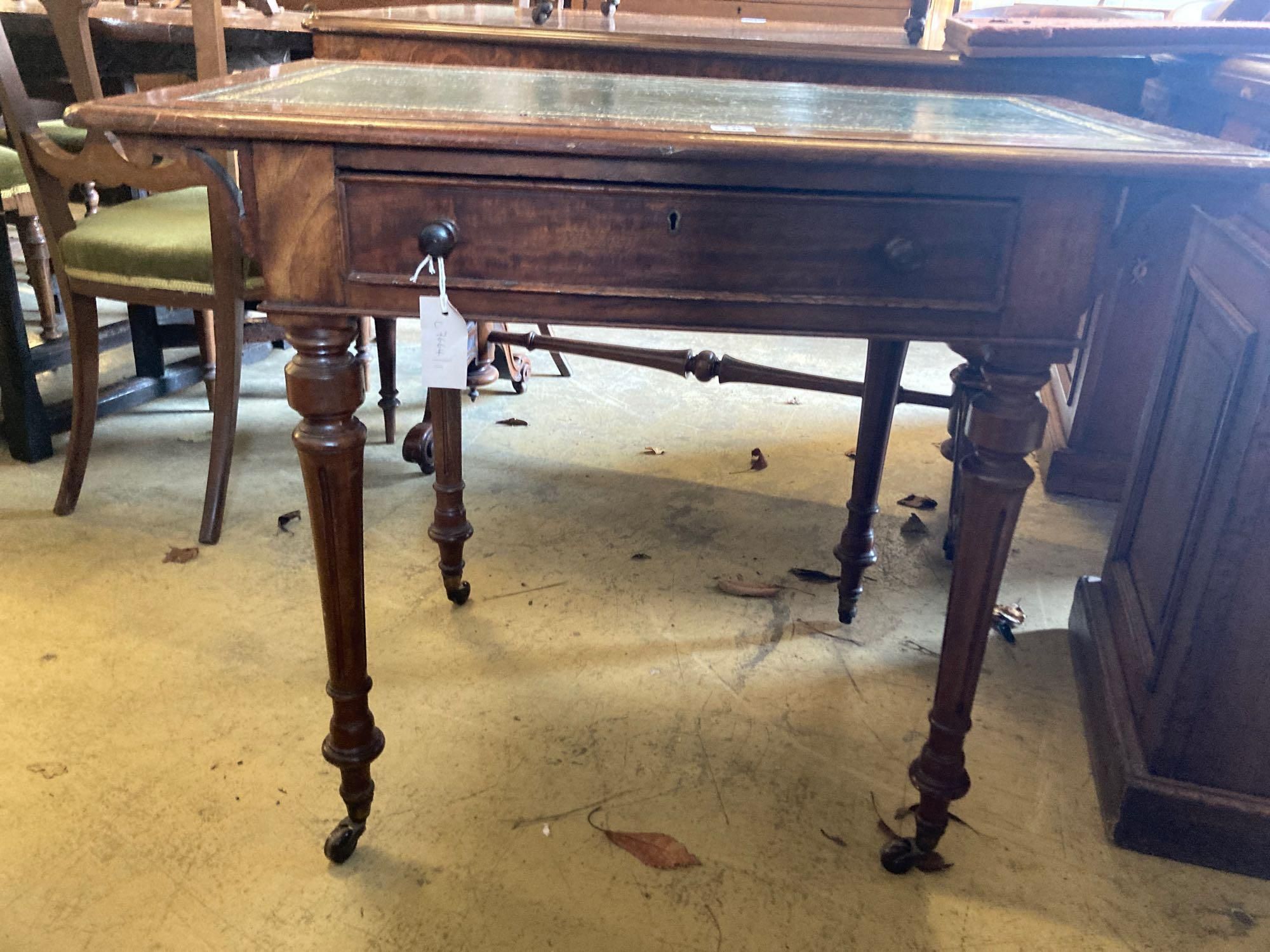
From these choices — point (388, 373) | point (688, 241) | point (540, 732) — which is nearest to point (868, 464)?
point (540, 732)

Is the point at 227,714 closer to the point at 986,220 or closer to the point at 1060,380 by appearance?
the point at 986,220

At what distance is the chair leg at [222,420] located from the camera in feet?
6.42

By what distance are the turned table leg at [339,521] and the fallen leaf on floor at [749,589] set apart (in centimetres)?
84

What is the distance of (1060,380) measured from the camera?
8.72ft

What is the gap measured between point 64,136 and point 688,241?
2.76m

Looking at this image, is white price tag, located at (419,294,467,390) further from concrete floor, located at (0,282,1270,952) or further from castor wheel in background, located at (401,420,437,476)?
castor wheel in background, located at (401,420,437,476)

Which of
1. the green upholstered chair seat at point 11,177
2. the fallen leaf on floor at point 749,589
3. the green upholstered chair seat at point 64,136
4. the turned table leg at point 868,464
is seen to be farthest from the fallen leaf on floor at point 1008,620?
the green upholstered chair seat at point 64,136

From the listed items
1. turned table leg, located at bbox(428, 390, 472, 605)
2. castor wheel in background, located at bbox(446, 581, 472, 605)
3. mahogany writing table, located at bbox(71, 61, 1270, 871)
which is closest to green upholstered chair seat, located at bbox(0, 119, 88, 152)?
turned table leg, located at bbox(428, 390, 472, 605)

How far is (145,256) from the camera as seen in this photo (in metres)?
1.92

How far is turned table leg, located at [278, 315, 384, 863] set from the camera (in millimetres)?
1033

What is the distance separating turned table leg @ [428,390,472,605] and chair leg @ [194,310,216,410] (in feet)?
3.38

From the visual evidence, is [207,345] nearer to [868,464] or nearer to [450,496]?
[450,496]

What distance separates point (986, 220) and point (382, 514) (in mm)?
1545

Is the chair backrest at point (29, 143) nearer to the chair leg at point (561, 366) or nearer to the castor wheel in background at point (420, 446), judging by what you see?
the castor wheel in background at point (420, 446)
